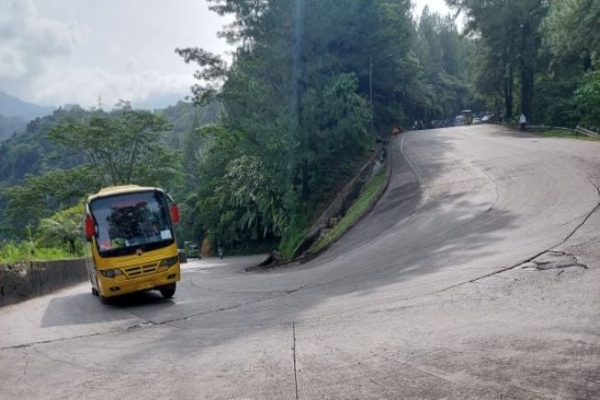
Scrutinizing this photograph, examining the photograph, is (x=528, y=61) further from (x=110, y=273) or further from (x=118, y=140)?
(x=110, y=273)

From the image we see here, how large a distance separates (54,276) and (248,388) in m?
17.1

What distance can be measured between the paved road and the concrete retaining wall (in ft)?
2.50

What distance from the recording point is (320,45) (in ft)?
91.4

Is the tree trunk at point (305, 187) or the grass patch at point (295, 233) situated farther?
the tree trunk at point (305, 187)

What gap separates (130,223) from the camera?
12.9 meters

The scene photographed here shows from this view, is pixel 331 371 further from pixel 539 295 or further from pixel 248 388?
pixel 539 295

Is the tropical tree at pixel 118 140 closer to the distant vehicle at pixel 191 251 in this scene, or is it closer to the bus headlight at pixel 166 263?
the distant vehicle at pixel 191 251

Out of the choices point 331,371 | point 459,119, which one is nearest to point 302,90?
point 331,371

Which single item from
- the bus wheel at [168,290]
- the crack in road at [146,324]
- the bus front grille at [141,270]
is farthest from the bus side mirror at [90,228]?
the crack in road at [146,324]

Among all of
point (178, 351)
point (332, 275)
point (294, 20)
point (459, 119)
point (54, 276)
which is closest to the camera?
point (178, 351)

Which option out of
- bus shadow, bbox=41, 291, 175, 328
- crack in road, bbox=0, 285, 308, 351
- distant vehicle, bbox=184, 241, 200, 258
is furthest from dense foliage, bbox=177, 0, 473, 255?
distant vehicle, bbox=184, 241, 200, 258

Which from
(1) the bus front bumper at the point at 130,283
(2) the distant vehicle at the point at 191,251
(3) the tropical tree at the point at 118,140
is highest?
(3) the tropical tree at the point at 118,140

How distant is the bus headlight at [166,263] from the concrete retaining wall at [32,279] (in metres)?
5.76

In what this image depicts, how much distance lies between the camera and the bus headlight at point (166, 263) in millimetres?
12790
